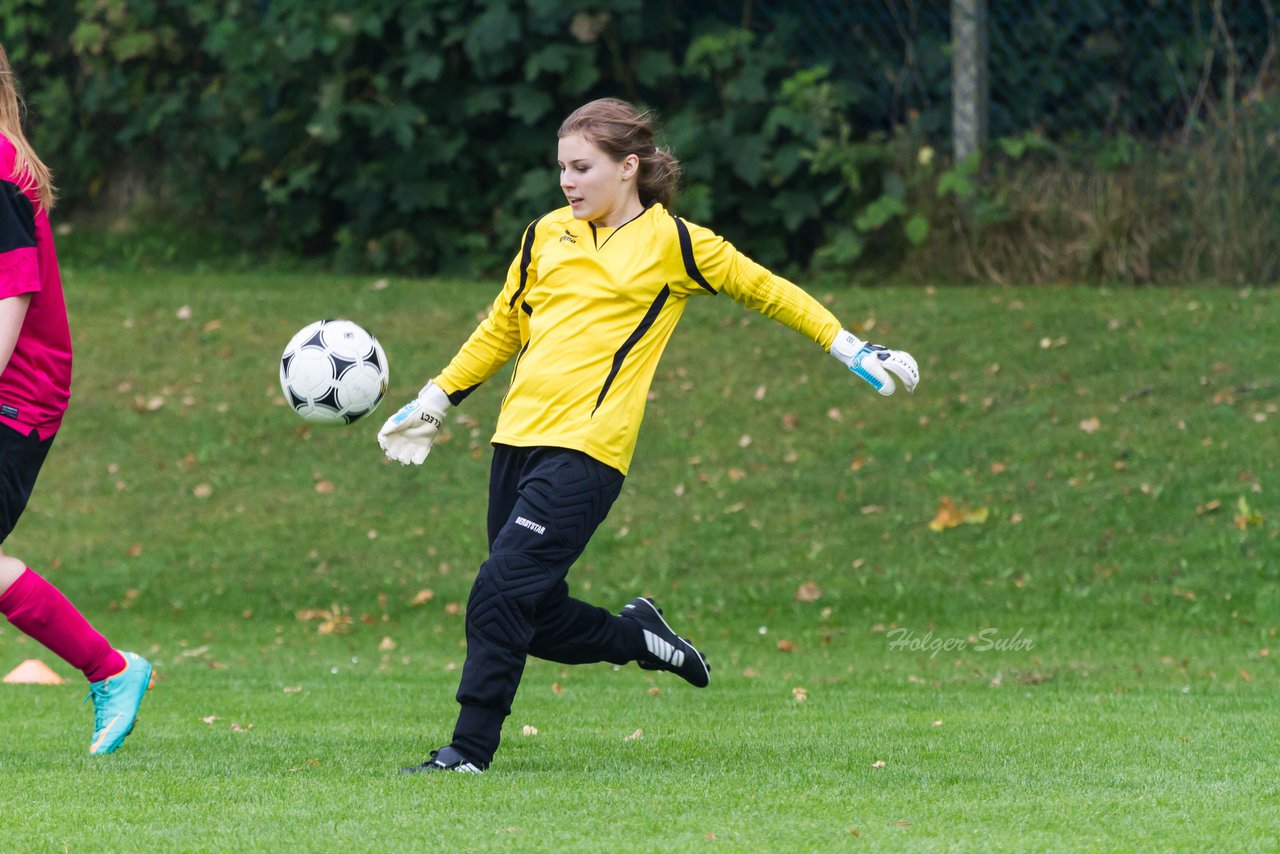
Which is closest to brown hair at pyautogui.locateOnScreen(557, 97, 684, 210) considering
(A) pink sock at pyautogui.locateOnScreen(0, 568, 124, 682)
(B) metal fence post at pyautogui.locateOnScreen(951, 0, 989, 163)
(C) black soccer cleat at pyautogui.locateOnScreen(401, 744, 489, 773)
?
(C) black soccer cleat at pyautogui.locateOnScreen(401, 744, 489, 773)

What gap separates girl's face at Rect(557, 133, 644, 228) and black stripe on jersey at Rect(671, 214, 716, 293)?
0.67 ft

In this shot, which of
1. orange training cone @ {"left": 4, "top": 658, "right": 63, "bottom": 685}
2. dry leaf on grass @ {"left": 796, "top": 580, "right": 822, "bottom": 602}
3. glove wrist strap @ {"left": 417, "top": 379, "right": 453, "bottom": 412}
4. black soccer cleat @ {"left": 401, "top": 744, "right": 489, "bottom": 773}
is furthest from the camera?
dry leaf on grass @ {"left": 796, "top": 580, "right": 822, "bottom": 602}

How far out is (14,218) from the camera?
4.67 m

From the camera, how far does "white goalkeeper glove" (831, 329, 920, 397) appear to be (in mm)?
4797

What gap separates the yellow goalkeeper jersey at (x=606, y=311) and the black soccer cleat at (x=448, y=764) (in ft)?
2.97

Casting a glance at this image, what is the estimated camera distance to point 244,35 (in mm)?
14070

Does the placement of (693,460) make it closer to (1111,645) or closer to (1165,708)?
(1111,645)

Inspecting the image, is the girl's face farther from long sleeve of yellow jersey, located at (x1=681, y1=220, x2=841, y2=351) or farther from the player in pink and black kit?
the player in pink and black kit

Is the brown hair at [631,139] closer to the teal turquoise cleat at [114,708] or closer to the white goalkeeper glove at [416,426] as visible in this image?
the white goalkeeper glove at [416,426]

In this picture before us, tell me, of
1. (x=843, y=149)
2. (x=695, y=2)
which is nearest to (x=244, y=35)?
(x=695, y=2)

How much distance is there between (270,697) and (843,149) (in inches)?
302

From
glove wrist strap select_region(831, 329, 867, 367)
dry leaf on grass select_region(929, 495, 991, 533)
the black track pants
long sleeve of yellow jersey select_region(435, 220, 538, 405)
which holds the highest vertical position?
glove wrist strap select_region(831, 329, 867, 367)

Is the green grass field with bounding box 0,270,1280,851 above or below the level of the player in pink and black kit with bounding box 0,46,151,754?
below

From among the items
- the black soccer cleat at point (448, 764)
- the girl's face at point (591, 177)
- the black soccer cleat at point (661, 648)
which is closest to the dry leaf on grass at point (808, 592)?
the black soccer cleat at point (661, 648)
